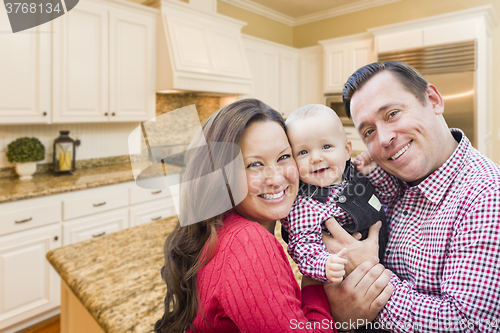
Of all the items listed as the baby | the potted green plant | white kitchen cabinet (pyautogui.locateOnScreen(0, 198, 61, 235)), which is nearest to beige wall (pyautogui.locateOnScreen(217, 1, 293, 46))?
the potted green plant

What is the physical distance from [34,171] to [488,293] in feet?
10.5

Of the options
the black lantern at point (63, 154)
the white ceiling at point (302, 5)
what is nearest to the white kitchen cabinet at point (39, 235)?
the black lantern at point (63, 154)

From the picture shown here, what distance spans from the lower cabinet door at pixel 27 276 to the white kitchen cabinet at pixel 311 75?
12.8 feet

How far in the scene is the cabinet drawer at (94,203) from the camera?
8.20 ft

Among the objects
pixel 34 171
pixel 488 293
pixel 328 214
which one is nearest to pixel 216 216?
pixel 328 214

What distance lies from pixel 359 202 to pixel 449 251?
0.23 m

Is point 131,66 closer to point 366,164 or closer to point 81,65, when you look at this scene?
point 81,65

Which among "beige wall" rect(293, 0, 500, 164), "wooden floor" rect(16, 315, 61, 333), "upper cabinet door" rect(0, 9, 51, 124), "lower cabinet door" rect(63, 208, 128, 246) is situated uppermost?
"beige wall" rect(293, 0, 500, 164)

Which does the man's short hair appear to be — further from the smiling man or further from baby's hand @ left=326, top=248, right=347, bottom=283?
baby's hand @ left=326, top=248, right=347, bottom=283

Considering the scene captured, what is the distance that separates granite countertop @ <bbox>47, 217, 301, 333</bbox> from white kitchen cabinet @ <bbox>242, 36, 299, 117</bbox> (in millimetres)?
3265

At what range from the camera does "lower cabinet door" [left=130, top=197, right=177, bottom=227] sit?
289 cm

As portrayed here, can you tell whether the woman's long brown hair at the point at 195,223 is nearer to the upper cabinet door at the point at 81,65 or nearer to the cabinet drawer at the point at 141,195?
the cabinet drawer at the point at 141,195

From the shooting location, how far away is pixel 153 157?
707 millimetres

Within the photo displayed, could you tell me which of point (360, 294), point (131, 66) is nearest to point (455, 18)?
point (131, 66)
